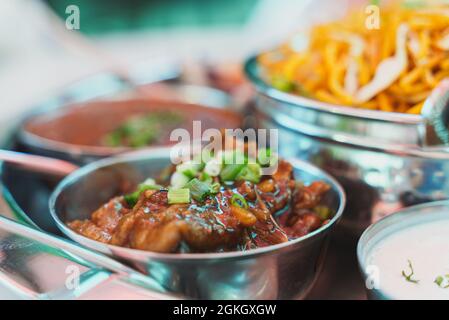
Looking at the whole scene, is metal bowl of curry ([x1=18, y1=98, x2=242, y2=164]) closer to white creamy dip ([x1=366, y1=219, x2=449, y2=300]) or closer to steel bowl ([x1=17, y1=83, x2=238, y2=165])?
steel bowl ([x1=17, y1=83, x2=238, y2=165])

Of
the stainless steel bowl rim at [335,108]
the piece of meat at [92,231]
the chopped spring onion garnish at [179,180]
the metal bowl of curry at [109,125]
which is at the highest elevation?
the stainless steel bowl rim at [335,108]

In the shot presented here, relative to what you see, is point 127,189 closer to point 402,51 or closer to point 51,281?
point 51,281

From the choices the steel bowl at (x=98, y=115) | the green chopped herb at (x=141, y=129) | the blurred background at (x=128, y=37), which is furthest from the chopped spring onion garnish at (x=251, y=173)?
the blurred background at (x=128, y=37)

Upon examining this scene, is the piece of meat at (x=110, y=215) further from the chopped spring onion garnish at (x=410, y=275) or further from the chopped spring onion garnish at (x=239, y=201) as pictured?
the chopped spring onion garnish at (x=410, y=275)

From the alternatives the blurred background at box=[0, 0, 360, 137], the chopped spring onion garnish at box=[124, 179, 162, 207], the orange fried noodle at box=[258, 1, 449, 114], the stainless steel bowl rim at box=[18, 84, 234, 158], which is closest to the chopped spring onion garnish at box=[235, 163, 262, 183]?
the chopped spring onion garnish at box=[124, 179, 162, 207]

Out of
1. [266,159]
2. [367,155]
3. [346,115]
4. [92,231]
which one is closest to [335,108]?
[346,115]

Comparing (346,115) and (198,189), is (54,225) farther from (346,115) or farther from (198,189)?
(346,115)
